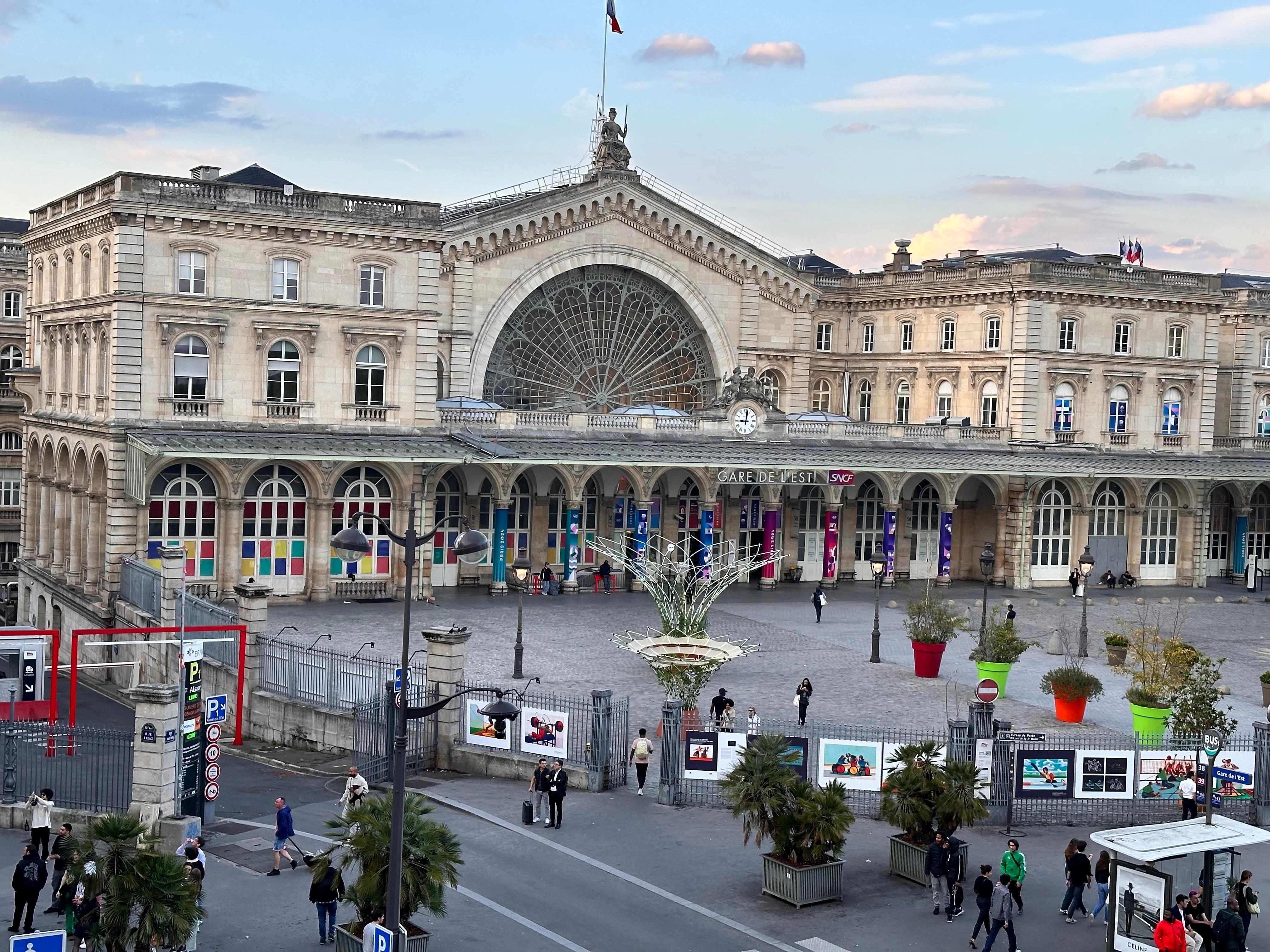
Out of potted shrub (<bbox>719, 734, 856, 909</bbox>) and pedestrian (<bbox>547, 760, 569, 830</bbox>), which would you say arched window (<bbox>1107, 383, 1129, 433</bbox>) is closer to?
pedestrian (<bbox>547, 760, 569, 830</bbox>)

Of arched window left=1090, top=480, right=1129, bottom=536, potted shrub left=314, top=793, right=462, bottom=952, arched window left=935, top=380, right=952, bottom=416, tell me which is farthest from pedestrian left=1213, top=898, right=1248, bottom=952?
arched window left=935, top=380, right=952, bottom=416

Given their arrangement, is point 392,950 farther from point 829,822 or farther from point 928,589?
point 928,589

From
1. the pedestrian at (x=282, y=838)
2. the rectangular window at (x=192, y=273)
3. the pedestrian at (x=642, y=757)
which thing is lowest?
the pedestrian at (x=282, y=838)

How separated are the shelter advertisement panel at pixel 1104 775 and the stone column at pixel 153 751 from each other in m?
17.4

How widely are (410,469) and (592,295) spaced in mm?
14636

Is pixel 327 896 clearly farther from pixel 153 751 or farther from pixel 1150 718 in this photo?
pixel 1150 718

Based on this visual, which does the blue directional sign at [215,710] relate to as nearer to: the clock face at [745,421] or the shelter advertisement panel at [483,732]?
the shelter advertisement panel at [483,732]

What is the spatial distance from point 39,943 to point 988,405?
5497cm

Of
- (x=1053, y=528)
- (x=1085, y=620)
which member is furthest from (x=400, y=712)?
(x=1053, y=528)

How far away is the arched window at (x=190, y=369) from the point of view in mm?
49875

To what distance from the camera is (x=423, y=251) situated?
53.2m

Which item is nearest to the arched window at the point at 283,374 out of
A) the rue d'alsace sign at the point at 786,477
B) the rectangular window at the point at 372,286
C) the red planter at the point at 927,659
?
the rectangular window at the point at 372,286

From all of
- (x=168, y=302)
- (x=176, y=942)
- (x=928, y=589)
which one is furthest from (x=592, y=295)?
(x=176, y=942)

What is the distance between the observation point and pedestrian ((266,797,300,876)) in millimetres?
26656
